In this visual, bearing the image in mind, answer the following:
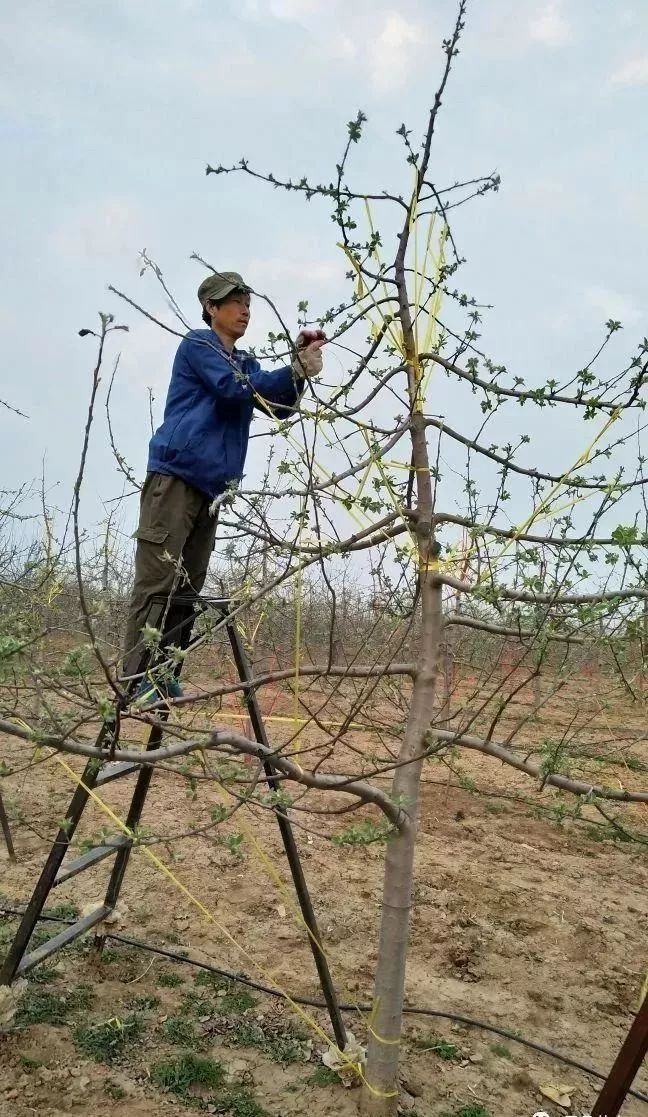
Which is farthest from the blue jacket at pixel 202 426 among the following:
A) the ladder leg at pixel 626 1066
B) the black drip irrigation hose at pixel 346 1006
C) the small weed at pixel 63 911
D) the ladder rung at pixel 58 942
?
the small weed at pixel 63 911

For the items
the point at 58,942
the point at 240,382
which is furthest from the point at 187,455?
the point at 58,942

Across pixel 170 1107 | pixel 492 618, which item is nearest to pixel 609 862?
pixel 492 618

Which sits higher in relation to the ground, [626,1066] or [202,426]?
[202,426]

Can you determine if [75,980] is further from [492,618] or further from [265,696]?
[265,696]

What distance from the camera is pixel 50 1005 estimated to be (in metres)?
2.60

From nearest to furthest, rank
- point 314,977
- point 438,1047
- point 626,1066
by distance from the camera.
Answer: point 626,1066 → point 438,1047 → point 314,977

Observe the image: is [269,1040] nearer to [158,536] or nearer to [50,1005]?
[50,1005]

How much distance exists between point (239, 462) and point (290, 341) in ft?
2.87

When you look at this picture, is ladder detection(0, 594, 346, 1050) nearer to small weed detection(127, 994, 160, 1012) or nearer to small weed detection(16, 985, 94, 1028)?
small weed detection(16, 985, 94, 1028)

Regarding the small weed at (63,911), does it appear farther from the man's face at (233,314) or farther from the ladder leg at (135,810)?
the man's face at (233,314)

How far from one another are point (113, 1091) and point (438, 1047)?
101 cm

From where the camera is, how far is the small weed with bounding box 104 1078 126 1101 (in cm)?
221

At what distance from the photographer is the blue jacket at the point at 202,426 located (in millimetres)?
2393

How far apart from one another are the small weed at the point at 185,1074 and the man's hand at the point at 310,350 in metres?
2.02
